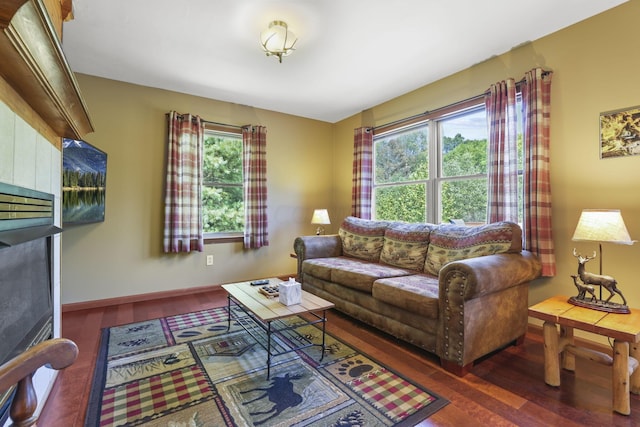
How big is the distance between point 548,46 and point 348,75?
1.74m

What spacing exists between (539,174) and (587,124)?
1.53ft

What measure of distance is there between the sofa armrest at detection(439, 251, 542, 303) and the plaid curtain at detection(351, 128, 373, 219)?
214cm

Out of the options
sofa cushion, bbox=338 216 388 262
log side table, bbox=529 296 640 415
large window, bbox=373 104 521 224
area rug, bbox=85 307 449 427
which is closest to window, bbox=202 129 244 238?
sofa cushion, bbox=338 216 388 262

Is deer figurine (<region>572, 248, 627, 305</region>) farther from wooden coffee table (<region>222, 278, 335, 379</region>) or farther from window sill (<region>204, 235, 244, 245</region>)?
window sill (<region>204, 235, 244, 245</region>)

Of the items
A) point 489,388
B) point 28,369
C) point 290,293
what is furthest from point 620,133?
point 28,369

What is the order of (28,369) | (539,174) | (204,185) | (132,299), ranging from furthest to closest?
1. (204,185)
2. (132,299)
3. (539,174)
4. (28,369)

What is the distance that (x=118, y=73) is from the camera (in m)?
3.10

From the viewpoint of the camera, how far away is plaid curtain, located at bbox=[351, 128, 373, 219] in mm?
4148

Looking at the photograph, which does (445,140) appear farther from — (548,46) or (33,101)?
(33,101)

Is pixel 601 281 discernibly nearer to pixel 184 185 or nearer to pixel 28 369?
pixel 28 369

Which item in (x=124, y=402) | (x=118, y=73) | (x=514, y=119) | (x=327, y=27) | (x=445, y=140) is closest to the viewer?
(x=124, y=402)

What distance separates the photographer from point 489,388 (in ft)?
5.78

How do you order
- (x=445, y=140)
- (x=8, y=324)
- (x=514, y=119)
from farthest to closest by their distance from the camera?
(x=445, y=140), (x=514, y=119), (x=8, y=324)

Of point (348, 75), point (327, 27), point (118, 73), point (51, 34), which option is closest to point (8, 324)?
point (51, 34)
